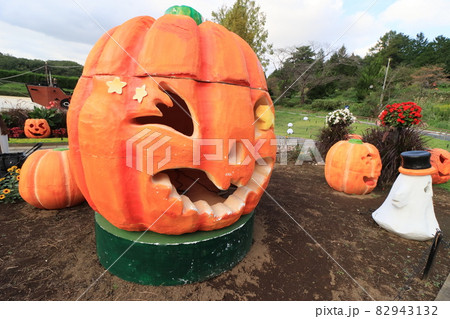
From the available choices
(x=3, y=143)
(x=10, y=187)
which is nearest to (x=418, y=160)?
(x=10, y=187)

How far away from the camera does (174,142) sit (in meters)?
1.96

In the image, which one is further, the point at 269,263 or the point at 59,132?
the point at 59,132

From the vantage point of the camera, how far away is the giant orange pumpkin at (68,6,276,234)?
193 cm

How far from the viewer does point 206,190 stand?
11.9 feet

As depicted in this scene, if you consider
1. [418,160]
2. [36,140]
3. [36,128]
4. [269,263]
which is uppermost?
[36,128]

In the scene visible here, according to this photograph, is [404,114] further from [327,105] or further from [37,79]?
[37,79]

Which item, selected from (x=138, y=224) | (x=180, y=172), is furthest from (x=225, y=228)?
(x=180, y=172)

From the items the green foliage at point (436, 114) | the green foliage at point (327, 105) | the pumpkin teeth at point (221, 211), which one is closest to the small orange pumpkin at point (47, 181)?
the pumpkin teeth at point (221, 211)

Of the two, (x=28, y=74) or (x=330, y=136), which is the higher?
(x=28, y=74)

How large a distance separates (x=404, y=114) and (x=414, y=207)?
3324 mm

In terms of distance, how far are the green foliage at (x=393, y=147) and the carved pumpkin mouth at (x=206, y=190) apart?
164 inches

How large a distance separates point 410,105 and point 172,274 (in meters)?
6.41

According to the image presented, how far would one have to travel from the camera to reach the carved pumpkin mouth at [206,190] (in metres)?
2.19

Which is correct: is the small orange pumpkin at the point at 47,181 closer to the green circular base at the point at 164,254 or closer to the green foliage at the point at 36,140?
the green circular base at the point at 164,254
